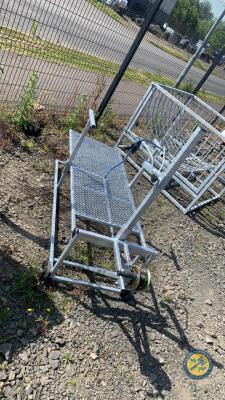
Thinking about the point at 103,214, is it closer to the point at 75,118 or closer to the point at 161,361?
the point at 161,361

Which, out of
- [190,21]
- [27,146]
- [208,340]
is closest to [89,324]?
[208,340]

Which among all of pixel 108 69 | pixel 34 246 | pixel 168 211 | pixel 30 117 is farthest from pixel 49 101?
pixel 34 246

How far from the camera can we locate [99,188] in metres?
4.21

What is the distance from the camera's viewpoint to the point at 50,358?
284 centimetres

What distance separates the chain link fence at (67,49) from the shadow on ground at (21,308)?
2.88 meters

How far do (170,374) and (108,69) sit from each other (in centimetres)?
637

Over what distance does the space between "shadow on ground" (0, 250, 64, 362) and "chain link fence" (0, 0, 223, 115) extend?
9.44 feet

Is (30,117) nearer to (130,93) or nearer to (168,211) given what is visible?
(168,211)

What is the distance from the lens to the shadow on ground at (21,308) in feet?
9.21

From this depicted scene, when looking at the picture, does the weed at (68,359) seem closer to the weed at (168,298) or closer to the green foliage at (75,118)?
the weed at (168,298)

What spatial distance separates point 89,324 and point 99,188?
157 centimetres

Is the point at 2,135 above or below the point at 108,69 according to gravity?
below

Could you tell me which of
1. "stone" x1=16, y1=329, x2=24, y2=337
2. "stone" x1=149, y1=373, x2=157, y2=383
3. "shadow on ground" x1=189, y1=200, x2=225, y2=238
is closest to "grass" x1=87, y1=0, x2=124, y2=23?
"shadow on ground" x1=189, y1=200, x2=225, y2=238

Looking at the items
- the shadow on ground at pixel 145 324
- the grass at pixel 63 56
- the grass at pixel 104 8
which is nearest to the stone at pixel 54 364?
the shadow on ground at pixel 145 324
